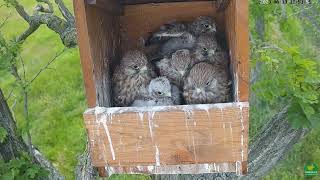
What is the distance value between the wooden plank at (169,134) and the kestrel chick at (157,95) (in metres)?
0.31

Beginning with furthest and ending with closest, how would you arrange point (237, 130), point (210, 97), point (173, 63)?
point (173, 63) < point (210, 97) < point (237, 130)

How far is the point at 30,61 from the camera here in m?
8.16

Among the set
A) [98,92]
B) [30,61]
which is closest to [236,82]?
[98,92]

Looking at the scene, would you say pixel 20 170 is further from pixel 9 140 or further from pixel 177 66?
pixel 177 66

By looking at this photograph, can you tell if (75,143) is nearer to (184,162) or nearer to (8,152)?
(8,152)

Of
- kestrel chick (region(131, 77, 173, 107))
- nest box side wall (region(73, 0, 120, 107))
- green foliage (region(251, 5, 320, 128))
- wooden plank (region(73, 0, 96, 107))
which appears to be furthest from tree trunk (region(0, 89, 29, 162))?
green foliage (region(251, 5, 320, 128))

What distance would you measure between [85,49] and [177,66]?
62 cm

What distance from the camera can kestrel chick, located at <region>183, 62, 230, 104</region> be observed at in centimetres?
261

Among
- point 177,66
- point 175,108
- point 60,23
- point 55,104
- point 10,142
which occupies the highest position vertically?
point 60,23

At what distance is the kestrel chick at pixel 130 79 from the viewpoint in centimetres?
274

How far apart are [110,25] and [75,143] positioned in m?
3.13

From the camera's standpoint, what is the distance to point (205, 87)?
2625 mm

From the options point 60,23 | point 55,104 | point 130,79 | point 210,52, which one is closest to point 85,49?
point 130,79

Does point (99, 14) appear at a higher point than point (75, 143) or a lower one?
higher
